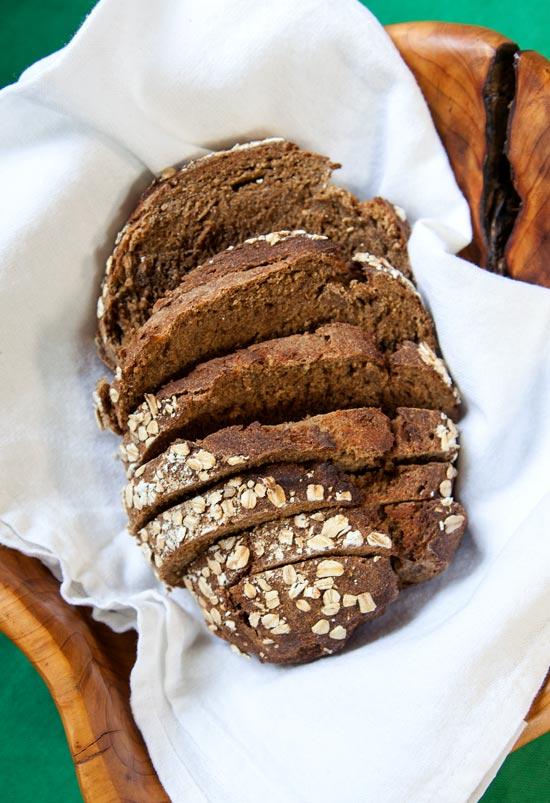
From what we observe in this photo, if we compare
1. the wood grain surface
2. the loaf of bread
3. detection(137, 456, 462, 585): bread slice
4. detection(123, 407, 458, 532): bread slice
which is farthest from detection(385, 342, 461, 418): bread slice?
the wood grain surface

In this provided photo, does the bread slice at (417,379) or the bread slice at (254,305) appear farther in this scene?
the bread slice at (417,379)

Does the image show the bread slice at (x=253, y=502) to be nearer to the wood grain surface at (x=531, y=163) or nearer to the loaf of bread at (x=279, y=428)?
the loaf of bread at (x=279, y=428)

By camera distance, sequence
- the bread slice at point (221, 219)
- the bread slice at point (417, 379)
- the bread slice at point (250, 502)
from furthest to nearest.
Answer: the bread slice at point (221, 219) → the bread slice at point (417, 379) → the bread slice at point (250, 502)

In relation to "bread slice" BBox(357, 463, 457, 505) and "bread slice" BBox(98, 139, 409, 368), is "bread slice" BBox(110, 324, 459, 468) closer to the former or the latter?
"bread slice" BBox(357, 463, 457, 505)

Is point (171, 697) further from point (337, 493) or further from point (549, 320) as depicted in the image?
point (549, 320)

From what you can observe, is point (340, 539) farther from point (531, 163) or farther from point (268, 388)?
point (531, 163)

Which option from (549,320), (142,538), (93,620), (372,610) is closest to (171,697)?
(93,620)

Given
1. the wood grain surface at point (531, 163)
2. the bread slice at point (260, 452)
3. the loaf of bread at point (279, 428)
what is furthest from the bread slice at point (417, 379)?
the wood grain surface at point (531, 163)
